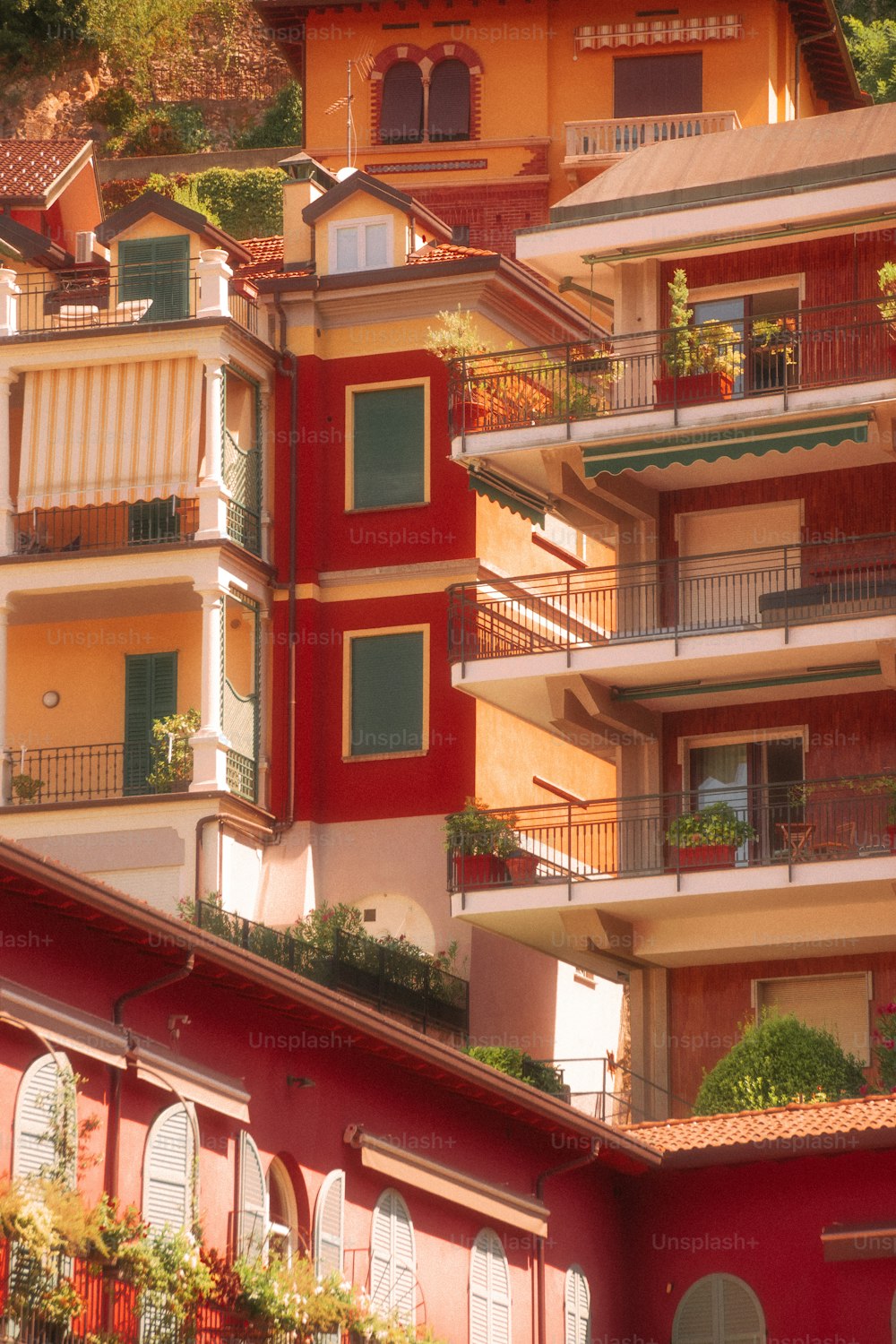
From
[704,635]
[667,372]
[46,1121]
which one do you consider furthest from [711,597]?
[46,1121]

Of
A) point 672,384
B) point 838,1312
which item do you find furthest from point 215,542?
point 838,1312

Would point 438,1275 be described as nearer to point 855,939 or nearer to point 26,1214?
point 26,1214

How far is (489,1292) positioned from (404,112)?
36.0 m

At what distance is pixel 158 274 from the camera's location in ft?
147

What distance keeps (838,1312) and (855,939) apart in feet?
26.3

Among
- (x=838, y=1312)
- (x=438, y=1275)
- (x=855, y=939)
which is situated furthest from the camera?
(x=855, y=939)

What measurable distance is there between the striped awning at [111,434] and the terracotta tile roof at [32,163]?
21.7ft

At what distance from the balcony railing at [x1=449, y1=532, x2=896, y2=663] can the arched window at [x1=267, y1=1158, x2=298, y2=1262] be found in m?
13.4

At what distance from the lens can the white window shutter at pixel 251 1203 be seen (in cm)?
2506

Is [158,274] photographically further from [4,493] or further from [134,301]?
[4,493]

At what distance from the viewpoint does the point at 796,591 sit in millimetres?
38000

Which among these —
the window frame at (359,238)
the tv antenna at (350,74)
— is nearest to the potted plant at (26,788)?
the window frame at (359,238)

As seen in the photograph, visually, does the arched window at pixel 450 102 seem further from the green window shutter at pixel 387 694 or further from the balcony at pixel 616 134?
the green window shutter at pixel 387 694

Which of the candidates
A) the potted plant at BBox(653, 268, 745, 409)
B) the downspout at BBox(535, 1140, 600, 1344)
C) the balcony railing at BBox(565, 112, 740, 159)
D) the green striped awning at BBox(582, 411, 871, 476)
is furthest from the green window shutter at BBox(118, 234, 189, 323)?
the downspout at BBox(535, 1140, 600, 1344)
